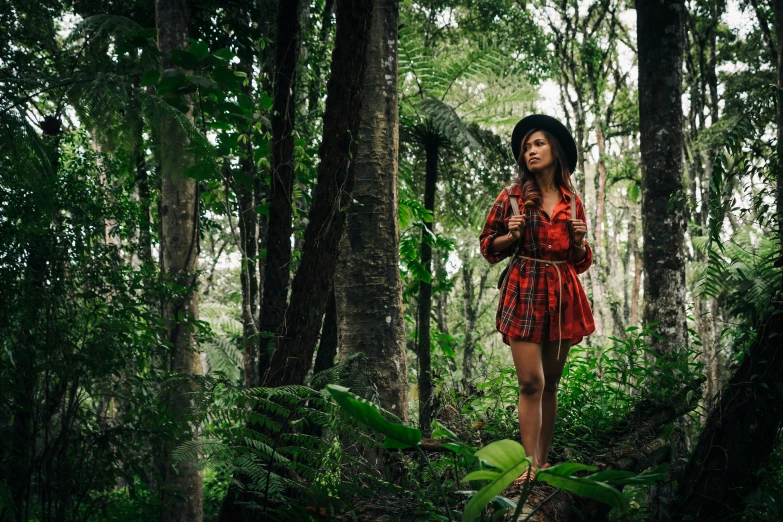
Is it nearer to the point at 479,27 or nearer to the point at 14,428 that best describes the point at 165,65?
the point at 14,428

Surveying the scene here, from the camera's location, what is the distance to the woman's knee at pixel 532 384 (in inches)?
144

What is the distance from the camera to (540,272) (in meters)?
3.85

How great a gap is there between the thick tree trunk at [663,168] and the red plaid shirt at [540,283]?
9.80 feet

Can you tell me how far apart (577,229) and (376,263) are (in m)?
1.60

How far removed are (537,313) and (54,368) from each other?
3.22 m

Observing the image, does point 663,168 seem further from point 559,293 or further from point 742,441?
point 742,441

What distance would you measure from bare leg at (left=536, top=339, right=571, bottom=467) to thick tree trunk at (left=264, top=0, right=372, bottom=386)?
160 centimetres

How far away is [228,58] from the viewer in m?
3.71

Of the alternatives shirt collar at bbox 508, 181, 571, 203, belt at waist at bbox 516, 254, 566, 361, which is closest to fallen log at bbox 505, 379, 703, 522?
belt at waist at bbox 516, 254, 566, 361

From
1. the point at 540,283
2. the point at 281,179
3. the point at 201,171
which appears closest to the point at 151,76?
the point at 201,171

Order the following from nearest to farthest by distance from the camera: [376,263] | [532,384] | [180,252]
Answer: [532,384] → [376,263] → [180,252]

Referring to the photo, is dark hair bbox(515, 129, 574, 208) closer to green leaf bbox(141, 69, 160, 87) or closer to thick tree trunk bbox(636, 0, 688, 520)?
green leaf bbox(141, 69, 160, 87)

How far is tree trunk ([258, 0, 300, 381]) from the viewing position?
142 inches

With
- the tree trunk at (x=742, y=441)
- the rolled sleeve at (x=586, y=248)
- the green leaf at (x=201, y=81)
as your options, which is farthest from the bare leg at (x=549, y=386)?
the green leaf at (x=201, y=81)
